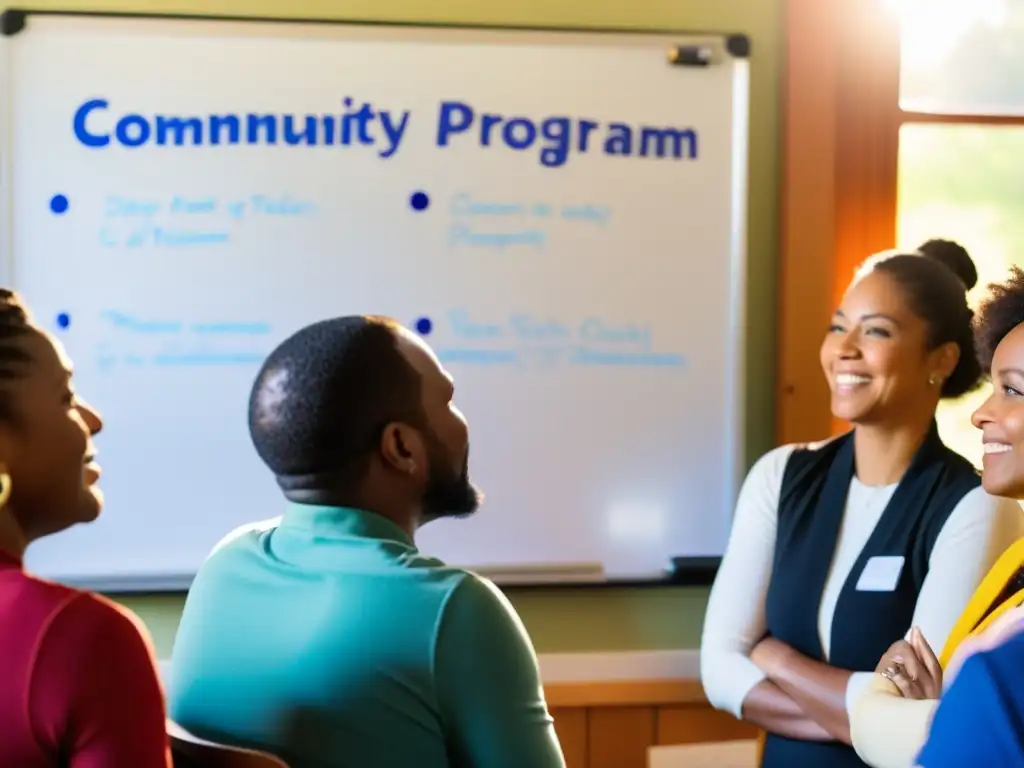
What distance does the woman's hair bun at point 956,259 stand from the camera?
197 cm

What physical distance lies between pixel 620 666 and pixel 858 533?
636 millimetres

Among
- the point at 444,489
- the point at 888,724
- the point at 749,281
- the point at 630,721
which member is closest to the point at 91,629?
the point at 444,489

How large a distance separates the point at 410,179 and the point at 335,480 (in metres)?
1.03

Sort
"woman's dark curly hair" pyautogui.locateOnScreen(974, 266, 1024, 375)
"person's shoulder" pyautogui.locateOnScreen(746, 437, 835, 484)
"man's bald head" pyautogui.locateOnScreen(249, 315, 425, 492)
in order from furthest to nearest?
"person's shoulder" pyautogui.locateOnScreen(746, 437, 835, 484) → "woman's dark curly hair" pyautogui.locateOnScreen(974, 266, 1024, 375) → "man's bald head" pyautogui.locateOnScreen(249, 315, 425, 492)

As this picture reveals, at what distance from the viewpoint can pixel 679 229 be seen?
211 centimetres

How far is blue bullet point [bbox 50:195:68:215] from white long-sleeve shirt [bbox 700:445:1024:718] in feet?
4.58

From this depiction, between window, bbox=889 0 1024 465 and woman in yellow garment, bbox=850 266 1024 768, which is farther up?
window, bbox=889 0 1024 465

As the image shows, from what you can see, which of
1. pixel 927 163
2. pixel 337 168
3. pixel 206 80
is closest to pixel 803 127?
pixel 927 163

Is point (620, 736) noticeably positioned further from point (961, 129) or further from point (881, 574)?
point (961, 129)

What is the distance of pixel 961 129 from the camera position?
7.31 ft

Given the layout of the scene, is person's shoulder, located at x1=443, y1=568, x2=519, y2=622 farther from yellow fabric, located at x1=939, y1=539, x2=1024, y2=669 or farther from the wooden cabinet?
the wooden cabinet

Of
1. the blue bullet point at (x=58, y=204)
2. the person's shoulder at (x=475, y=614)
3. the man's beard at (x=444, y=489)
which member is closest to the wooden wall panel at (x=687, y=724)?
the man's beard at (x=444, y=489)

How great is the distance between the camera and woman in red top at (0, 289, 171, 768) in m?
0.87

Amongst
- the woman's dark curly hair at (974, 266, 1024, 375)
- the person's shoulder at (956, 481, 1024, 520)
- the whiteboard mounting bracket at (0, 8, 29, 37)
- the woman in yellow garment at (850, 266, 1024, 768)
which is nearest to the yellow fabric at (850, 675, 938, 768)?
the woman in yellow garment at (850, 266, 1024, 768)
